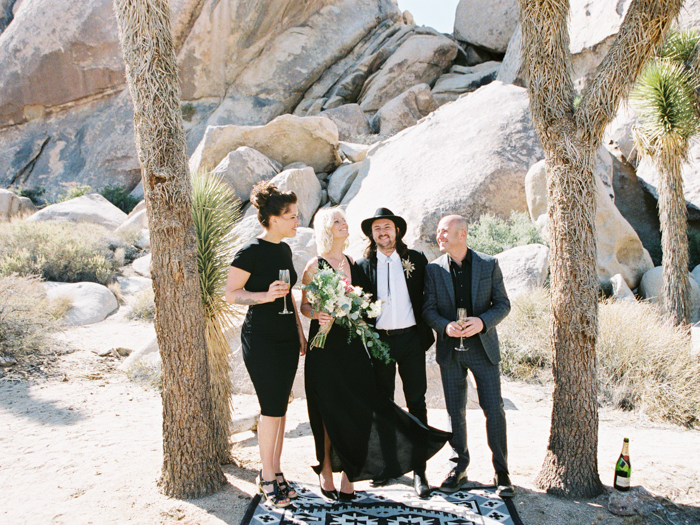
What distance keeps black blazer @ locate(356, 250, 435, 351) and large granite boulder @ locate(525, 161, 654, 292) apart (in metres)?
6.56

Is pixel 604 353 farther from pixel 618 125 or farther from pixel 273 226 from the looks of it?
pixel 618 125

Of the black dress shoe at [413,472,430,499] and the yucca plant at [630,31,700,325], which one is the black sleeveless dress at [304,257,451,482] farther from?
the yucca plant at [630,31,700,325]

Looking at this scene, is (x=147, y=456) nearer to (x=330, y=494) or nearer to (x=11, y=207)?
(x=330, y=494)

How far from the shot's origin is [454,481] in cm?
406

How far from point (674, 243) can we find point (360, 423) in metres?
7.34

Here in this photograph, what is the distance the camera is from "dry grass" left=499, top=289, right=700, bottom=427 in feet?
20.4

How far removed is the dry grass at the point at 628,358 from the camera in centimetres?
621

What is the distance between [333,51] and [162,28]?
21.7 meters

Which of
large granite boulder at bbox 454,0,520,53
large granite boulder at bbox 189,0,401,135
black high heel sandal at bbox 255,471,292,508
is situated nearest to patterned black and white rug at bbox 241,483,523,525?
black high heel sandal at bbox 255,471,292,508

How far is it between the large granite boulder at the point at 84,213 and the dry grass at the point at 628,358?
13.9m

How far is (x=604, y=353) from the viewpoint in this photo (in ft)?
22.8

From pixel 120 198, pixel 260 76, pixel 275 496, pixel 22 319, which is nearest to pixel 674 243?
pixel 275 496

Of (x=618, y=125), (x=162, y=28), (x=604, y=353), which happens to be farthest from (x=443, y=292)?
(x=618, y=125)

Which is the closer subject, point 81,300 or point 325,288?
point 325,288
